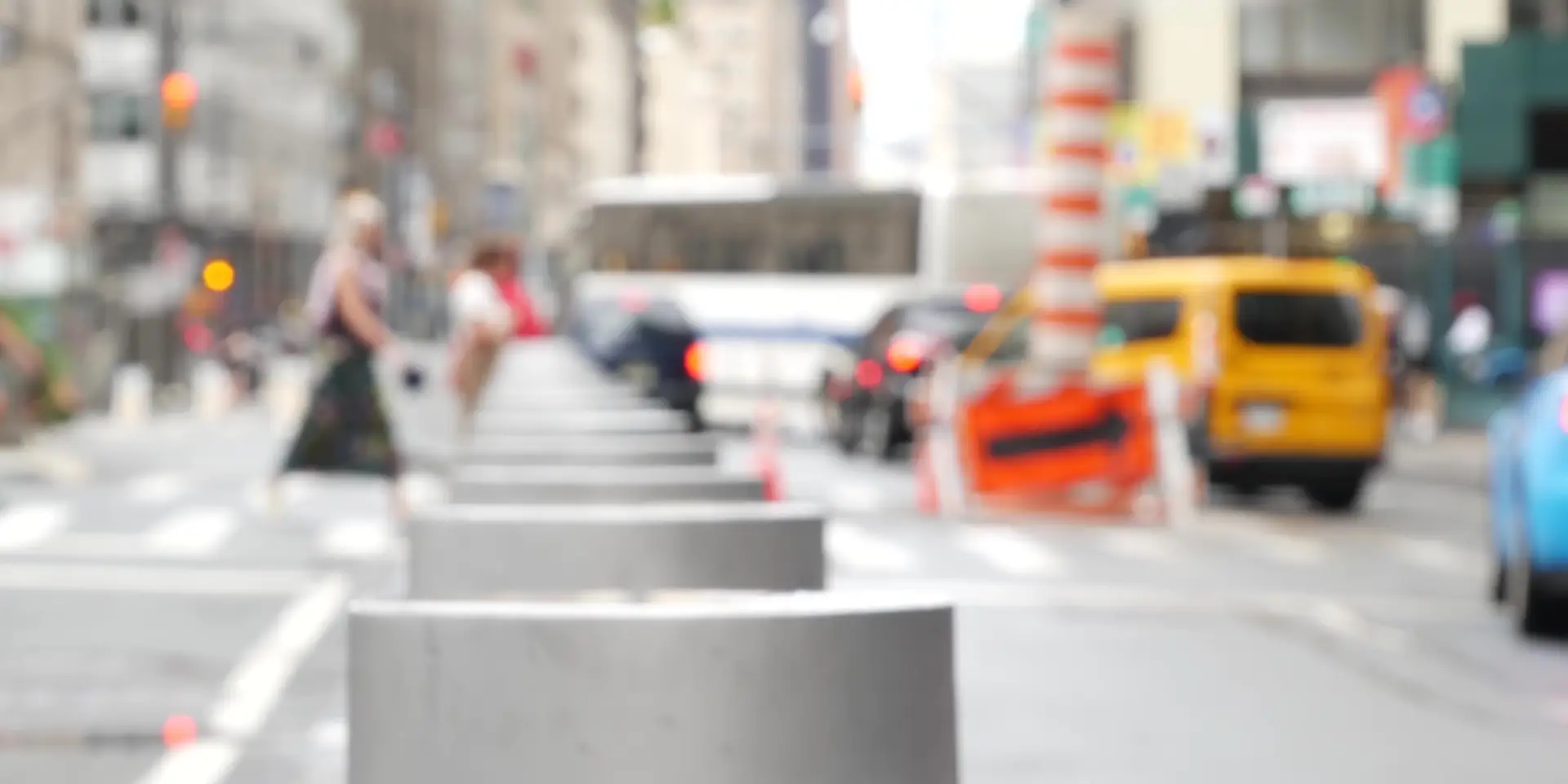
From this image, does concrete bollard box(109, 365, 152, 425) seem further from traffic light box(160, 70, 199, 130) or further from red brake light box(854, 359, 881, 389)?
red brake light box(854, 359, 881, 389)

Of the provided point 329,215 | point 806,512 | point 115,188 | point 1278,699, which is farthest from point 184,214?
point 806,512

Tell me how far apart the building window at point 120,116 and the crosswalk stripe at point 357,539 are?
67.7m

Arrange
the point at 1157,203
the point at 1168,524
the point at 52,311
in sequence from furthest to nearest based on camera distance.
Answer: the point at 1157,203 → the point at 52,311 → the point at 1168,524

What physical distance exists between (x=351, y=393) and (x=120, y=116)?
7096 centimetres

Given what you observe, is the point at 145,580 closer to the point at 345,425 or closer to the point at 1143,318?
the point at 345,425

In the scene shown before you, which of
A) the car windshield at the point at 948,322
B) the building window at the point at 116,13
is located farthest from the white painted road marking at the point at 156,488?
the building window at the point at 116,13

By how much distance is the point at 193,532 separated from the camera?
61.1ft

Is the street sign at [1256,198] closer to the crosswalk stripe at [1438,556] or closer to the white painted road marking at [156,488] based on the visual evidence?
the white painted road marking at [156,488]

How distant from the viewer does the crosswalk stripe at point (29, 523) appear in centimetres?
1761

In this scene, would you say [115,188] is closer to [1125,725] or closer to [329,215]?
[329,215]

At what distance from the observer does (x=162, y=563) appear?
53.3 ft

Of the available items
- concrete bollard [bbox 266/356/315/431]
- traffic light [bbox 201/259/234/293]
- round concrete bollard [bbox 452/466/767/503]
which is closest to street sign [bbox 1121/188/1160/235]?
concrete bollard [bbox 266/356/315/431]

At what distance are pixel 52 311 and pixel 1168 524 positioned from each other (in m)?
27.1

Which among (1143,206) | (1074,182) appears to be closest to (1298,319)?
(1074,182)
